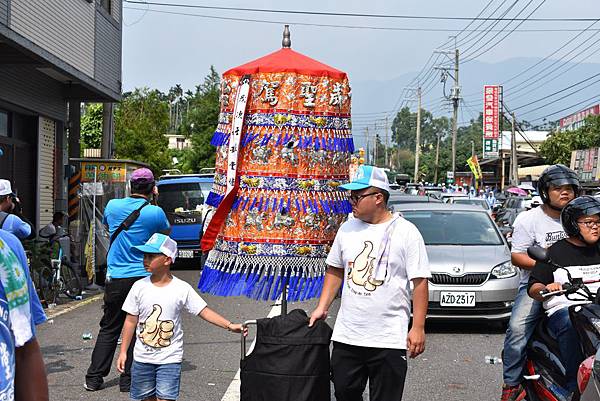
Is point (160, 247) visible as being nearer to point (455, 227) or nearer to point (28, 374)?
point (28, 374)

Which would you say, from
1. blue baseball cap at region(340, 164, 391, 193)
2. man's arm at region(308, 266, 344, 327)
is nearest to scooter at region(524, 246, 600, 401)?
blue baseball cap at region(340, 164, 391, 193)

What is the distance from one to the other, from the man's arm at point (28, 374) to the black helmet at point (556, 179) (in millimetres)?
4191

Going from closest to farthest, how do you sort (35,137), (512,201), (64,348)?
(64,348), (35,137), (512,201)

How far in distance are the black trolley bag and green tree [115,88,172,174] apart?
29270 millimetres

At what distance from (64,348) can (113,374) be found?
1.51 metres

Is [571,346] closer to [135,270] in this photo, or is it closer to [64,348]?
[135,270]

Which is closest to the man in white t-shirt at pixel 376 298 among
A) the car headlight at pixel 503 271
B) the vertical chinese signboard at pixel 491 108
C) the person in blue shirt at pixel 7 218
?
the person in blue shirt at pixel 7 218

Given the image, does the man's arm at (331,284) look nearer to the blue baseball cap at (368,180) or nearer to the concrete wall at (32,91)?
the blue baseball cap at (368,180)

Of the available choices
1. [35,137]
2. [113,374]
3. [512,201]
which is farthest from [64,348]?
[512,201]

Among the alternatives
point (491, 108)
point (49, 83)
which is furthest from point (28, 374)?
point (491, 108)

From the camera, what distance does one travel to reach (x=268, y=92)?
18.4ft

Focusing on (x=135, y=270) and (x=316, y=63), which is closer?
(x=316, y=63)

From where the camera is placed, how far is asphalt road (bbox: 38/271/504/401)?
7430mm

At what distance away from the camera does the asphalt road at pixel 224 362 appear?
743 centimetres
